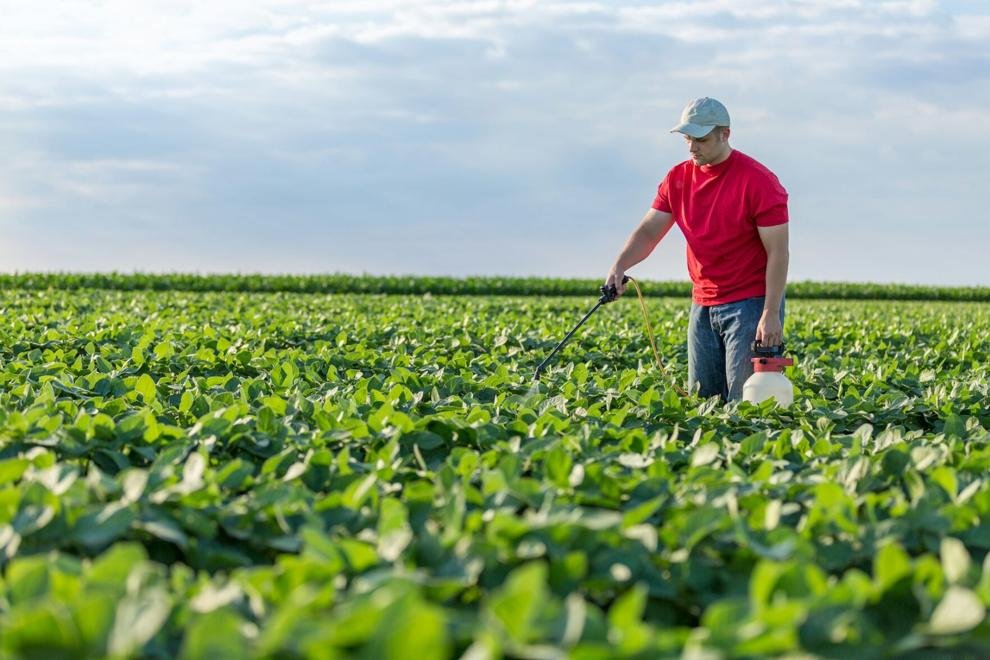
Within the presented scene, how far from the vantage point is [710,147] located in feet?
19.8

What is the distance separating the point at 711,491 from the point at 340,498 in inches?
41.4

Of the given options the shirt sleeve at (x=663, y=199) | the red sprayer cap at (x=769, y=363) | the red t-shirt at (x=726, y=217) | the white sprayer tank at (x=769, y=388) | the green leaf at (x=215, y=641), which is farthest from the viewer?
the shirt sleeve at (x=663, y=199)

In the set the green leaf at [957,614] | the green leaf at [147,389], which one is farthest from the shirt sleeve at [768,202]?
the green leaf at [957,614]

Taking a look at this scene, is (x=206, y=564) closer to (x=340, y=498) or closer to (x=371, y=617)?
(x=340, y=498)

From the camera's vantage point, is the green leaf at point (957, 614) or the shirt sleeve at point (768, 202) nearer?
the green leaf at point (957, 614)

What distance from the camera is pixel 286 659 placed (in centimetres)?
166

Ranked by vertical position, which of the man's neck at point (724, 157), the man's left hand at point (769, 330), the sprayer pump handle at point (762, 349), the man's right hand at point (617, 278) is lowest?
the sprayer pump handle at point (762, 349)

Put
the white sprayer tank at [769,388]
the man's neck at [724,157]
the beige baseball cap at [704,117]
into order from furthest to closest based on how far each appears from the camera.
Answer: the man's neck at [724,157], the beige baseball cap at [704,117], the white sprayer tank at [769,388]

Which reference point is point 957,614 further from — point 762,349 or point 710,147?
point 710,147

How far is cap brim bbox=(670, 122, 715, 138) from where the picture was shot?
19.2ft

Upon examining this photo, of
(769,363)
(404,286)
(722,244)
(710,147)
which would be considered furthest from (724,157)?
(404,286)

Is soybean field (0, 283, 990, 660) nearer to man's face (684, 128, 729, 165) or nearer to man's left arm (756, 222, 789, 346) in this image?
man's left arm (756, 222, 789, 346)

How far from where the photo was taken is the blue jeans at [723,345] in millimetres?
6293

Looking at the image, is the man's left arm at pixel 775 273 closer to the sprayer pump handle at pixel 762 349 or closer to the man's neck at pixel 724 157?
the sprayer pump handle at pixel 762 349
